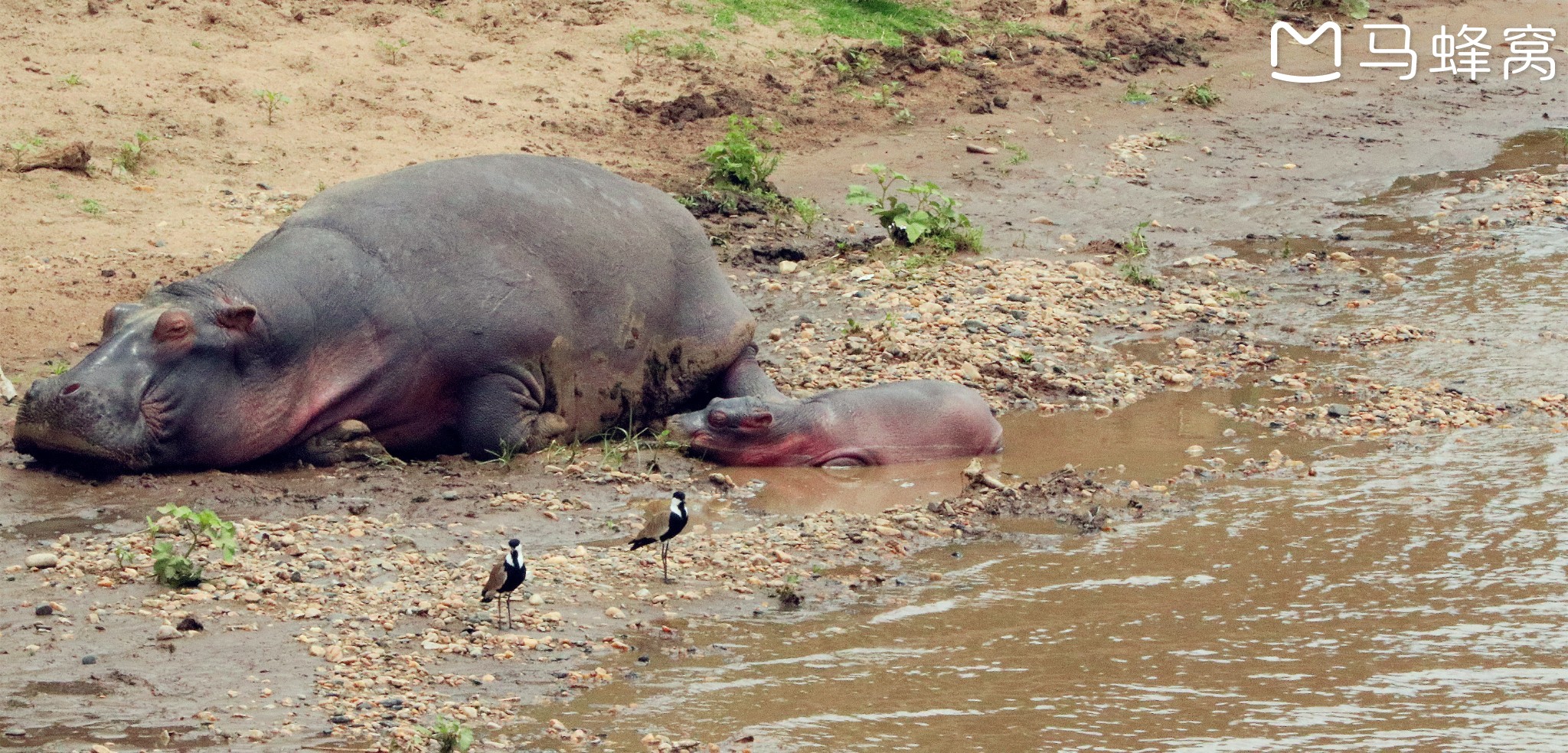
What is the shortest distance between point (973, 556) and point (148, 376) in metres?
3.19

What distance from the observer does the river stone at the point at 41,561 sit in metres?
5.55

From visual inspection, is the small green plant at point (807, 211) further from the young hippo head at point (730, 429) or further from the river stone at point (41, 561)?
the river stone at point (41, 561)

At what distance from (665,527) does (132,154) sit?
550 centimetres

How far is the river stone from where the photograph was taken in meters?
5.55

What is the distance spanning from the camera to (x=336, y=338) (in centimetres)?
686

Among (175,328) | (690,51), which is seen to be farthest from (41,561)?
(690,51)

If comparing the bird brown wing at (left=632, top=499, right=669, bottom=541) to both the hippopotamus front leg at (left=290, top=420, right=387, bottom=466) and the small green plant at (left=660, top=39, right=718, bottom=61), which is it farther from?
the small green plant at (left=660, top=39, right=718, bottom=61)

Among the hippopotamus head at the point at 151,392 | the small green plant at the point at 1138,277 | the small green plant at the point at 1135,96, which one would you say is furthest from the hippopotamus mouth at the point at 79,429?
the small green plant at the point at 1135,96

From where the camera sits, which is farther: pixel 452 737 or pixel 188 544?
pixel 188 544

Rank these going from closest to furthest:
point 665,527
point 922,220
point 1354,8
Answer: point 665,527, point 922,220, point 1354,8

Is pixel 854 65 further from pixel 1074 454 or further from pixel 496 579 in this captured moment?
pixel 496 579

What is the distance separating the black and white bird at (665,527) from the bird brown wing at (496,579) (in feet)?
2.29

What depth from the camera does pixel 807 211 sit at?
35.4 feet

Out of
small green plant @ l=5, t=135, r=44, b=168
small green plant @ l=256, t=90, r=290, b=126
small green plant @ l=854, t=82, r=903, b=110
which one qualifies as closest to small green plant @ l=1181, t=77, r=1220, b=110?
small green plant @ l=854, t=82, r=903, b=110
